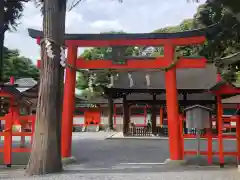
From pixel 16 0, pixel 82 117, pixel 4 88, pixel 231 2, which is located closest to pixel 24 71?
pixel 82 117

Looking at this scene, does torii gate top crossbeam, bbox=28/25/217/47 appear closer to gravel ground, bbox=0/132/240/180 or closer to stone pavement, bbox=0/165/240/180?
gravel ground, bbox=0/132/240/180

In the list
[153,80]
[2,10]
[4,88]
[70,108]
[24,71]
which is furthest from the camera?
[24,71]

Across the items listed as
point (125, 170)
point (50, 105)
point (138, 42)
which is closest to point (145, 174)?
point (125, 170)

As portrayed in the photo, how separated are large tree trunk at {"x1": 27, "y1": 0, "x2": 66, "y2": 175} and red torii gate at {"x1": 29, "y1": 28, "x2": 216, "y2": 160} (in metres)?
1.75

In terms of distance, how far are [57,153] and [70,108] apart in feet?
7.85

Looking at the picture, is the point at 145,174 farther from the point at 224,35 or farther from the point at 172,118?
the point at 224,35

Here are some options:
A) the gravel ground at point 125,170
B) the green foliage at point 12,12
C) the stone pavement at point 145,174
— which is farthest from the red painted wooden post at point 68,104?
the green foliage at point 12,12

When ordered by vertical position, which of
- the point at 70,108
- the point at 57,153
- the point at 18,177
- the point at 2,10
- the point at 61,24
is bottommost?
the point at 18,177

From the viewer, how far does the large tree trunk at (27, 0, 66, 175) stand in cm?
795

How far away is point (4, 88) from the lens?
12.4m

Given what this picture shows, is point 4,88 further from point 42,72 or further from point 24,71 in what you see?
point 24,71

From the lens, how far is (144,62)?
10188 millimetres

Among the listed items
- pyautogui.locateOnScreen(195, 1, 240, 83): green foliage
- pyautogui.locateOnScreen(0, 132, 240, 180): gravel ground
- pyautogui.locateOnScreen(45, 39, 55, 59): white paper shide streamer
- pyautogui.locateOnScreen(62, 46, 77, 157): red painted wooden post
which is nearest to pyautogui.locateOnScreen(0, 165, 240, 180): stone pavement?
pyautogui.locateOnScreen(0, 132, 240, 180): gravel ground

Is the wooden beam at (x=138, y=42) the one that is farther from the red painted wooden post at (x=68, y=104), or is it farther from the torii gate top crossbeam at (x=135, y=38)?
the red painted wooden post at (x=68, y=104)
